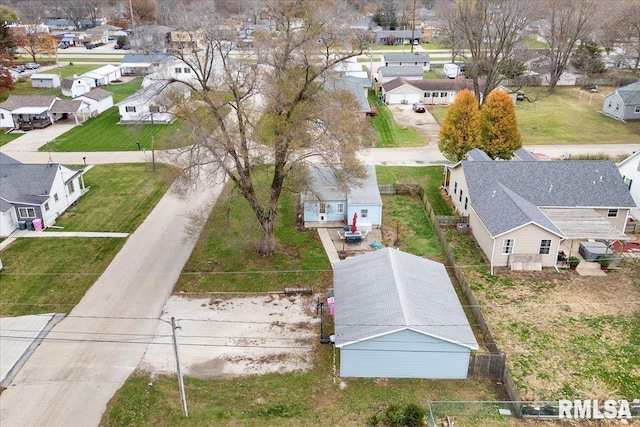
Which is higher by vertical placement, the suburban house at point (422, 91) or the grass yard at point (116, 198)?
the suburban house at point (422, 91)

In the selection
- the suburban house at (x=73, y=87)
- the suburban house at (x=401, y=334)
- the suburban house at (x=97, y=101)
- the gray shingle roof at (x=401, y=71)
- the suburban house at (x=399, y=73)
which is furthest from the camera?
the gray shingle roof at (x=401, y=71)

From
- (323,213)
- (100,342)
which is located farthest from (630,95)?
(100,342)

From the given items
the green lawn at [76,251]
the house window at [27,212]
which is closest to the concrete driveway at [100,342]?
the green lawn at [76,251]

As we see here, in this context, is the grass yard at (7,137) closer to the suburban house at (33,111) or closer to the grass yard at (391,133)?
the suburban house at (33,111)

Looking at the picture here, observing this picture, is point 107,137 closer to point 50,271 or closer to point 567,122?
point 50,271

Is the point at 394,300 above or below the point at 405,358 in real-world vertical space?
above

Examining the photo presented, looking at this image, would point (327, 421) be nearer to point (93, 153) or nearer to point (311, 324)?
point (311, 324)

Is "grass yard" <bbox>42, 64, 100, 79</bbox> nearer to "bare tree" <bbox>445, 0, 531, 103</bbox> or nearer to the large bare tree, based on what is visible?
"bare tree" <bbox>445, 0, 531, 103</bbox>

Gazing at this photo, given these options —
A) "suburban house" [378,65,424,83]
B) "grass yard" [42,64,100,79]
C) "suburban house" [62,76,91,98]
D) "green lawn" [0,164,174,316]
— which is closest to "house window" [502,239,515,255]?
"green lawn" [0,164,174,316]
